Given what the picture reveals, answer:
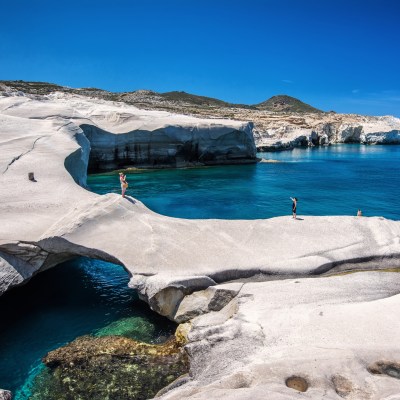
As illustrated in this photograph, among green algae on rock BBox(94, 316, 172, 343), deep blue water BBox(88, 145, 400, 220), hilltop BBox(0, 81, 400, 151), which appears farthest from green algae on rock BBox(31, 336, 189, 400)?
hilltop BBox(0, 81, 400, 151)

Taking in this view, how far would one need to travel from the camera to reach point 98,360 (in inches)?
479

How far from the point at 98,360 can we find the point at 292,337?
586 cm

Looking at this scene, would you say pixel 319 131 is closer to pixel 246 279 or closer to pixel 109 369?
pixel 246 279

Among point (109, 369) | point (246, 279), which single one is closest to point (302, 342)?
point (246, 279)

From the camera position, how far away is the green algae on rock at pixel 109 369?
36.2 ft

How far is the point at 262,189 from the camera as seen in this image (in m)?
39.9

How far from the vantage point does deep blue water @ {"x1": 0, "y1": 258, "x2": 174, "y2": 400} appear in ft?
41.5

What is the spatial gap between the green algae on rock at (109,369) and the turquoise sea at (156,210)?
0.66 m

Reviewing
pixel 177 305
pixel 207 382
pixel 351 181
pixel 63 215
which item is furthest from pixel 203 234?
pixel 351 181

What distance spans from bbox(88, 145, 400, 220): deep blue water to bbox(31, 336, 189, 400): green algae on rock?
1672cm

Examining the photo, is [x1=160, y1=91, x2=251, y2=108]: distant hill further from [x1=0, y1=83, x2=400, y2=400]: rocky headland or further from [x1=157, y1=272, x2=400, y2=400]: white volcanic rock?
[x1=157, y1=272, x2=400, y2=400]: white volcanic rock

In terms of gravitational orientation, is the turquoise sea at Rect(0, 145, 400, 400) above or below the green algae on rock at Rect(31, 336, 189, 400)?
above

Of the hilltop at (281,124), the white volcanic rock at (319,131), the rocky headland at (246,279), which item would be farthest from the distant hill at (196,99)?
the rocky headland at (246,279)

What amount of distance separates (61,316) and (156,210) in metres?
16.2
